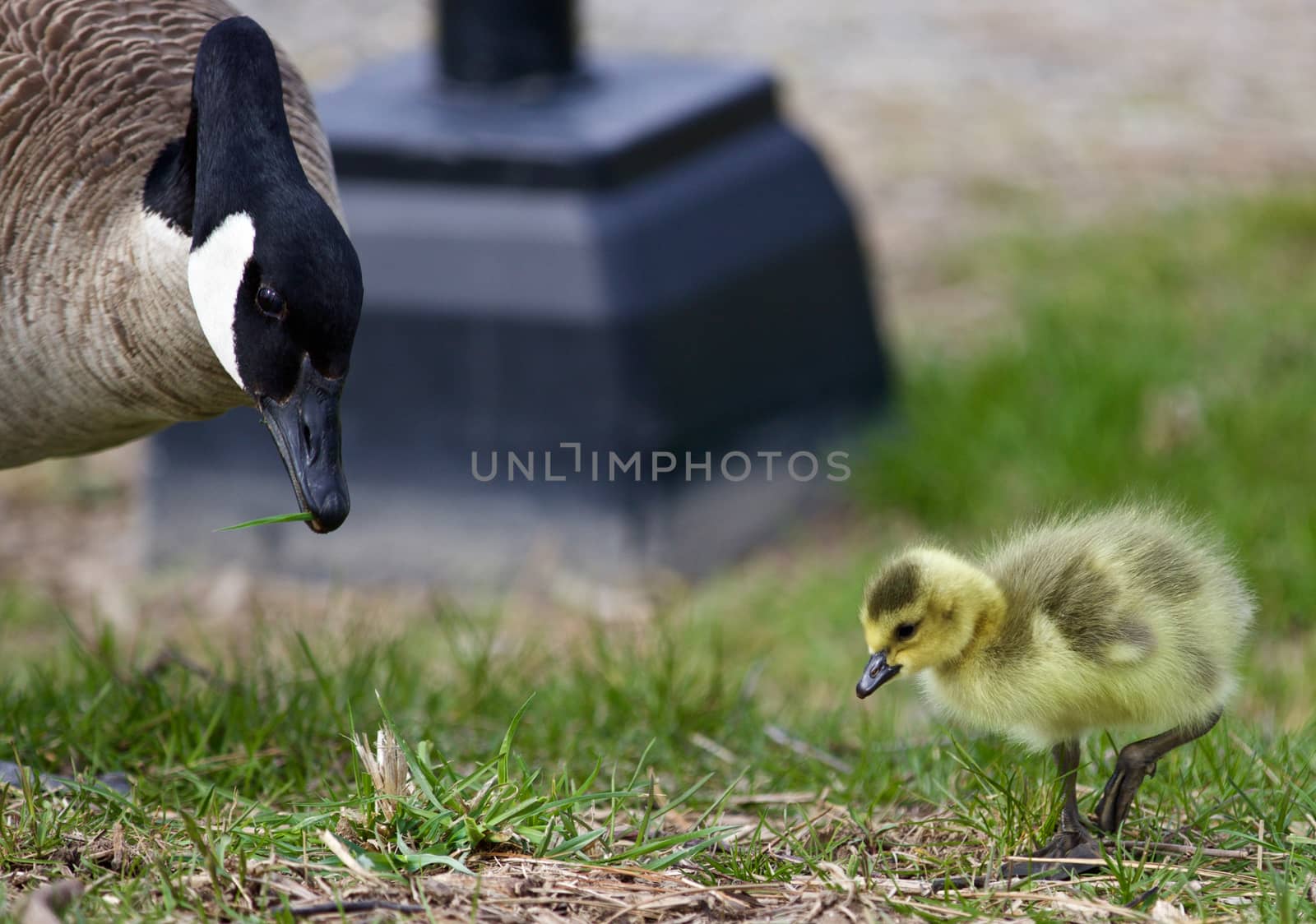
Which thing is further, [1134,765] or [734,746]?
[734,746]

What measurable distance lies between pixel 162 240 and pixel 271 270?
0.47 m

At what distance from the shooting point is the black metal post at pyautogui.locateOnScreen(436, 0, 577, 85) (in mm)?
5879

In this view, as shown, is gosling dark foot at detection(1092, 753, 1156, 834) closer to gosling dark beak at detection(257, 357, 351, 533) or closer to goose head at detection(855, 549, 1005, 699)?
goose head at detection(855, 549, 1005, 699)

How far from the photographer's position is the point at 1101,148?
9750mm

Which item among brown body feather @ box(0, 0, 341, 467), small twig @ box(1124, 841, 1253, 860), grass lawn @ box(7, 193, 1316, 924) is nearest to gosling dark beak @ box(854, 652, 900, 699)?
grass lawn @ box(7, 193, 1316, 924)

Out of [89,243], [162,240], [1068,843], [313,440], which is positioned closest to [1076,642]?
[1068,843]

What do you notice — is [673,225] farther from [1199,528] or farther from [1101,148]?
[1101,148]

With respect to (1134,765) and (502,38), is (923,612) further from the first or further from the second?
(502,38)

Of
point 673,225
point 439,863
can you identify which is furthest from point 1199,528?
point 673,225

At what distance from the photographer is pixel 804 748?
3518 millimetres

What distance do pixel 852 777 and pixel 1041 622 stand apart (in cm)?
73

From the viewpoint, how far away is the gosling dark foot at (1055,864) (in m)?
2.60

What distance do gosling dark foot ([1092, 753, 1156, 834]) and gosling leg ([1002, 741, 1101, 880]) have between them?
5 cm

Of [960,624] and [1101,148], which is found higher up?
[960,624]
